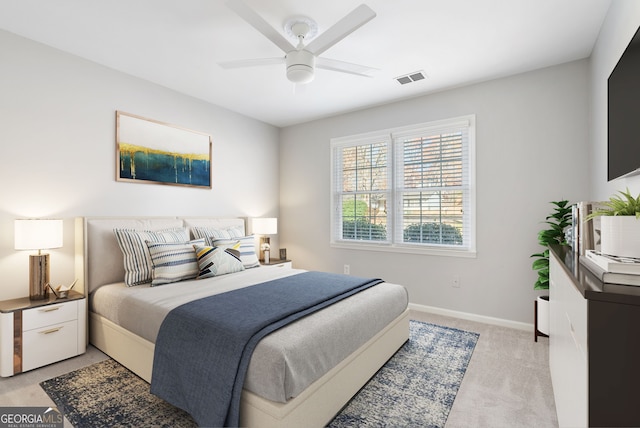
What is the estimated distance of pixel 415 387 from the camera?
2135 mm

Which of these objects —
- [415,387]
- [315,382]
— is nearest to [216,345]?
[315,382]

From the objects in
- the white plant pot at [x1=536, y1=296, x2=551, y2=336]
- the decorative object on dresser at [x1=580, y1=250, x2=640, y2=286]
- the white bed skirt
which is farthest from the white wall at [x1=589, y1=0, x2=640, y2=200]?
the white bed skirt

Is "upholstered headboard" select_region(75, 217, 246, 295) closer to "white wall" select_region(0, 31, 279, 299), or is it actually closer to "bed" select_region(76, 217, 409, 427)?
"bed" select_region(76, 217, 409, 427)

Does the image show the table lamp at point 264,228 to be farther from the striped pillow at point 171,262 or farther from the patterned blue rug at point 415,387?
the patterned blue rug at point 415,387

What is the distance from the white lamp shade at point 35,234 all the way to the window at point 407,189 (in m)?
→ 3.13

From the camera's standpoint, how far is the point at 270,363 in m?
1.44

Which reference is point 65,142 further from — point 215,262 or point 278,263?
point 278,263

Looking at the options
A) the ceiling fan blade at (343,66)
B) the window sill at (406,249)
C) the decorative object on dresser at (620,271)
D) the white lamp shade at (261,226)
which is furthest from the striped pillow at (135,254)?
the decorative object on dresser at (620,271)

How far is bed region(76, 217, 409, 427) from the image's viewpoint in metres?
1.47

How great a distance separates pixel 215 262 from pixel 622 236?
287 centimetres

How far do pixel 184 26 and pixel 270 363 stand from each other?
8.21 feet

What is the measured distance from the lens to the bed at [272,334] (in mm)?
1474

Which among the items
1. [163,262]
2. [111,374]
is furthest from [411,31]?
[111,374]

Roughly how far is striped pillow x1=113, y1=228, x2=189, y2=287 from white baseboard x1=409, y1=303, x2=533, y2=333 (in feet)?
9.87
